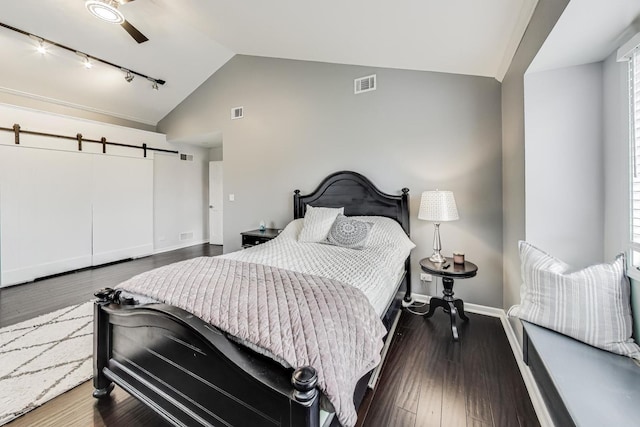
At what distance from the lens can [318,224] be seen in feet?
9.78

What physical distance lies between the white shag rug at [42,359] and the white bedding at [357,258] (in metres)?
1.32

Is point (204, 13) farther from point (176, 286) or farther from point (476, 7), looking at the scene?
point (176, 286)

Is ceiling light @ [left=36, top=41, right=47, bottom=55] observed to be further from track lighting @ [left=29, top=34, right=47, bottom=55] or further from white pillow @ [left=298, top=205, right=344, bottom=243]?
white pillow @ [left=298, top=205, right=344, bottom=243]

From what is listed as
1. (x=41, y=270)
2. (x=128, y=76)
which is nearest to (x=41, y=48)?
(x=128, y=76)

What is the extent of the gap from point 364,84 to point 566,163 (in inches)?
90.4

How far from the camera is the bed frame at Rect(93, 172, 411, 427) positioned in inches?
37.4

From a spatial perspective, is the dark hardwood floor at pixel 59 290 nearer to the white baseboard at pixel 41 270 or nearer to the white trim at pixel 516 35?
the white baseboard at pixel 41 270

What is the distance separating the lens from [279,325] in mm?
1126

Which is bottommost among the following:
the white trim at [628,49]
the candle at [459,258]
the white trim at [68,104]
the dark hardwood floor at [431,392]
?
the dark hardwood floor at [431,392]

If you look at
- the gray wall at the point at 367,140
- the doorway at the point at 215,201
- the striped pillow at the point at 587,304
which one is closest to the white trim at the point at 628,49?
the striped pillow at the point at 587,304

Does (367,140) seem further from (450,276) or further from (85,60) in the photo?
(85,60)

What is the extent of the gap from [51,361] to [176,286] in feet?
4.91

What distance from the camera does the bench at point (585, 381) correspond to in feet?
3.07

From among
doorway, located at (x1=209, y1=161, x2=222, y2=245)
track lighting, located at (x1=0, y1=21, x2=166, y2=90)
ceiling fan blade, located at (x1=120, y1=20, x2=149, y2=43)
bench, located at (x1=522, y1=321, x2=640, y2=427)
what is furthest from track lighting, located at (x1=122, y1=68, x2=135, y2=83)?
bench, located at (x1=522, y1=321, x2=640, y2=427)
